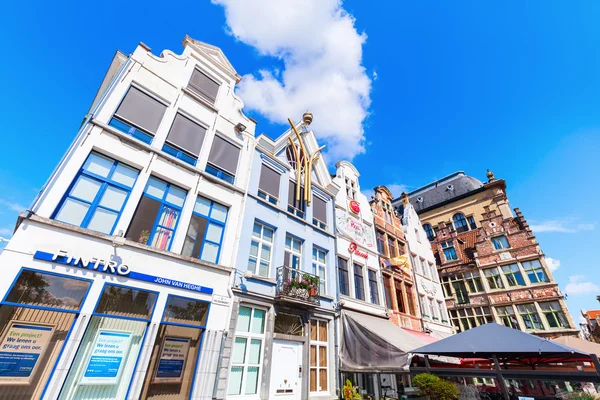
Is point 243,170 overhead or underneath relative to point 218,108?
underneath

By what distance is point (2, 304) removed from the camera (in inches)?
232

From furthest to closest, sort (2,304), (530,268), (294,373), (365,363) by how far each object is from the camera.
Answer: (530,268)
(365,363)
(294,373)
(2,304)

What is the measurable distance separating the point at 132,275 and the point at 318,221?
32.3 ft

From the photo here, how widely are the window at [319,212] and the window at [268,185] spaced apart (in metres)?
2.89

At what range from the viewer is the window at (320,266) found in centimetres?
1355

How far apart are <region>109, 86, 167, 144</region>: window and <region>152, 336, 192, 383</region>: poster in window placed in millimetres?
7074

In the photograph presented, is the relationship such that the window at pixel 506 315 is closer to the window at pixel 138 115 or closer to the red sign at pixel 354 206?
the red sign at pixel 354 206

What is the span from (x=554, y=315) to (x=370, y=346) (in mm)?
18251

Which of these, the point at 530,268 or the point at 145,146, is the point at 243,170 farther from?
the point at 530,268

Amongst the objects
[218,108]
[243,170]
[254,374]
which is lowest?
[254,374]

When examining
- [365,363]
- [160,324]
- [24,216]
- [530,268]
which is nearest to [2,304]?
[24,216]

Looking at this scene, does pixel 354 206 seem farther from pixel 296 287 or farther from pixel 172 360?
pixel 172 360

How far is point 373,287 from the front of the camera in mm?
16078

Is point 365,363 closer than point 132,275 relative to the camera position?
No
